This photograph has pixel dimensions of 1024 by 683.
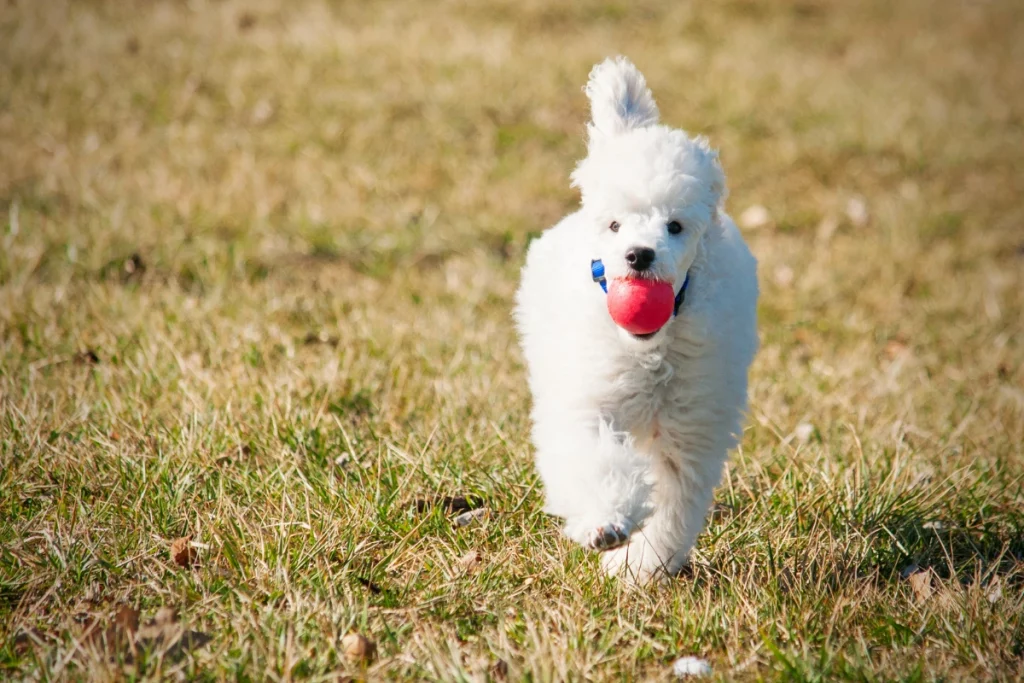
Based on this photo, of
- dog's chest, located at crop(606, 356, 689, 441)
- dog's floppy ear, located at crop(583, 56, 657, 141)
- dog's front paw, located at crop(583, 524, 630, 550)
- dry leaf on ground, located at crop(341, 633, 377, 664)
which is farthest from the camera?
dog's floppy ear, located at crop(583, 56, 657, 141)

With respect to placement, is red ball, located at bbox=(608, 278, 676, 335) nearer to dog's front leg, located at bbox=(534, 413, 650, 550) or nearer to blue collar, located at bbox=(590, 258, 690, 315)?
blue collar, located at bbox=(590, 258, 690, 315)

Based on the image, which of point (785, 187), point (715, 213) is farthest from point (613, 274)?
point (785, 187)

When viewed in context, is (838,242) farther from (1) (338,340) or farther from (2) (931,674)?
(2) (931,674)

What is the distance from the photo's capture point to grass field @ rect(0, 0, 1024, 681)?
9.50ft

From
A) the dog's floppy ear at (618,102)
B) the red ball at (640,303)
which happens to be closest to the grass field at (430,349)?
the red ball at (640,303)

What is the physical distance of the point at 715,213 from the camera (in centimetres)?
334

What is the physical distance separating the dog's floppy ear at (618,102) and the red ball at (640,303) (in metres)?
0.72

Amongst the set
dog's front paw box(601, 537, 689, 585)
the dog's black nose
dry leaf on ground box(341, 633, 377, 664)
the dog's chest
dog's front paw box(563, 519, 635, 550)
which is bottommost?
dog's front paw box(601, 537, 689, 585)

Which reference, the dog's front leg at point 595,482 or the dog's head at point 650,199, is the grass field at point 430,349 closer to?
the dog's front leg at point 595,482

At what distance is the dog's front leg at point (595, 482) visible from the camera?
9.53ft

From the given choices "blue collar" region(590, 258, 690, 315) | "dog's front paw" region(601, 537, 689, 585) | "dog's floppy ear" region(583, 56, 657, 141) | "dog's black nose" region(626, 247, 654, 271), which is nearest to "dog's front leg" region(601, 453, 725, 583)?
"dog's front paw" region(601, 537, 689, 585)

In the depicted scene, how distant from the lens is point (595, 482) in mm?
2973

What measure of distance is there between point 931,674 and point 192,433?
261 centimetres

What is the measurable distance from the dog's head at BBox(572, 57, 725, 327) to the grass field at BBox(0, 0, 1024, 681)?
3.26 feet
